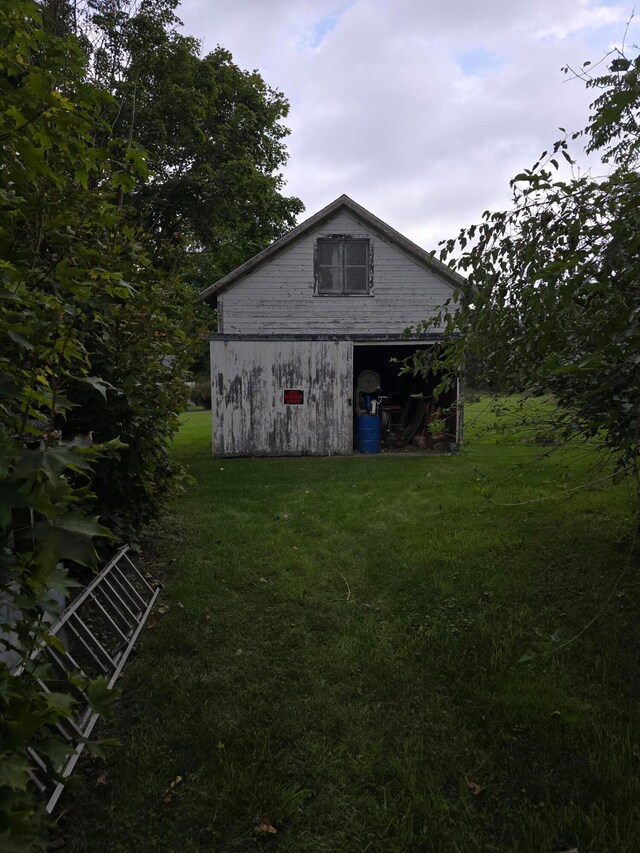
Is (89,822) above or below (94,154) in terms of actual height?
below

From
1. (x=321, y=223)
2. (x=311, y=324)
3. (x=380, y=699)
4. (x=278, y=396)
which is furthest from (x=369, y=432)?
(x=380, y=699)

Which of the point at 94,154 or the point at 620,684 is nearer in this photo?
the point at 94,154

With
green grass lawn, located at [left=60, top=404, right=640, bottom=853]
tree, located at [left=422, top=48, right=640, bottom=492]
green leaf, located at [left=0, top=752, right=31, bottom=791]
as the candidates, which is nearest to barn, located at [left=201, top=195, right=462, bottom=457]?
green grass lawn, located at [left=60, top=404, right=640, bottom=853]

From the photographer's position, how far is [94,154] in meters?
1.77

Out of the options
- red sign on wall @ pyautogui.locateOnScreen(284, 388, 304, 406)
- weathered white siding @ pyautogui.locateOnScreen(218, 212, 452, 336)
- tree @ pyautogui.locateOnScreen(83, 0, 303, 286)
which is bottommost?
red sign on wall @ pyautogui.locateOnScreen(284, 388, 304, 406)

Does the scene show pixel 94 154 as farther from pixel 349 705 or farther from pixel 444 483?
pixel 444 483

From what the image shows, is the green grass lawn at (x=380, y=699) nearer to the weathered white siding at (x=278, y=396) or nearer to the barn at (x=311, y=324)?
the weathered white siding at (x=278, y=396)

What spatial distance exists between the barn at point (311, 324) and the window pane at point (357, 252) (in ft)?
0.08

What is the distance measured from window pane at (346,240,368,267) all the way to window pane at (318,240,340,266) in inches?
10.7

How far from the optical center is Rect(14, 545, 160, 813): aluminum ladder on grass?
2.38m

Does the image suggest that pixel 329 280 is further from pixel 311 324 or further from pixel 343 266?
pixel 311 324

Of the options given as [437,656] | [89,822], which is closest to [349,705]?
[437,656]

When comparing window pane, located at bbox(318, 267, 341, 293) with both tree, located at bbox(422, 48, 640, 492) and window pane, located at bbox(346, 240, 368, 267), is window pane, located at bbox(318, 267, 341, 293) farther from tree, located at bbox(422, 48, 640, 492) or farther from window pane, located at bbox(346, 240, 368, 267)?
tree, located at bbox(422, 48, 640, 492)

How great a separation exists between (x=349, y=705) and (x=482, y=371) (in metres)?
2.40
